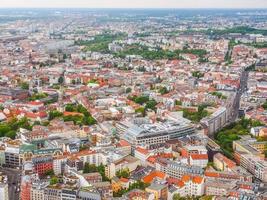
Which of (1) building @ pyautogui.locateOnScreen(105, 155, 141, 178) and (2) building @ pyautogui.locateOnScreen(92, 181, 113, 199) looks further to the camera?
(1) building @ pyautogui.locateOnScreen(105, 155, 141, 178)

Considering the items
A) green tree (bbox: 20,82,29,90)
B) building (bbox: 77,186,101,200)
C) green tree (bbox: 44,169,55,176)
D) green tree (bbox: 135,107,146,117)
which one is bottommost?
green tree (bbox: 20,82,29,90)

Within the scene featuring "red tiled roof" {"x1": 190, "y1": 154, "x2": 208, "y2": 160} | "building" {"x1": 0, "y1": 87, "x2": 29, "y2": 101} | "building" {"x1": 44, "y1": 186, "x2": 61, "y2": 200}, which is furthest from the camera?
"building" {"x1": 0, "y1": 87, "x2": 29, "y2": 101}

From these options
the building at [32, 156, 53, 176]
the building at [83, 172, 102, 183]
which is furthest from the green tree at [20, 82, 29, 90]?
the building at [83, 172, 102, 183]

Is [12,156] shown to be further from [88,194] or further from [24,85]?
[24,85]

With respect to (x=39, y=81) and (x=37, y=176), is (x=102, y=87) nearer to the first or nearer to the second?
(x=39, y=81)

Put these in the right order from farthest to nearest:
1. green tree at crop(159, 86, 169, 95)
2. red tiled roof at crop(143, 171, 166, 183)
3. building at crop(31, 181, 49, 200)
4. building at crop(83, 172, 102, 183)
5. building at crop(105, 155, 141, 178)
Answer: green tree at crop(159, 86, 169, 95) < building at crop(105, 155, 141, 178) < red tiled roof at crop(143, 171, 166, 183) < building at crop(83, 172, 102, 183) < building at crop(31, 181, 49, 200)

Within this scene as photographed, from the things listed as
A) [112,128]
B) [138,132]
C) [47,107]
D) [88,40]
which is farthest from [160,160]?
[88,40]

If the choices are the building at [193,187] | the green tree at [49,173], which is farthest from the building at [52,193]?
the building at [193,187]

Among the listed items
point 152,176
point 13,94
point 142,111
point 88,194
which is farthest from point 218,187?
point 13,94

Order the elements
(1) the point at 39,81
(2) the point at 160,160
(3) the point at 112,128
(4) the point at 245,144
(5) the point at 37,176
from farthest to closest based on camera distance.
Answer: (1) the point at 39,81, (3) the point at 112,128, (4) the point at 245,144, (2) the point at 160,160, (5) the point at 37,176

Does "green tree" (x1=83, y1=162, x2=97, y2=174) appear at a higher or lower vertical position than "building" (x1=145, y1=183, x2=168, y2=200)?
lower

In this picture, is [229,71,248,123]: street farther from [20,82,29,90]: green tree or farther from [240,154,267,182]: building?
[20,82,29,90]: green tree
